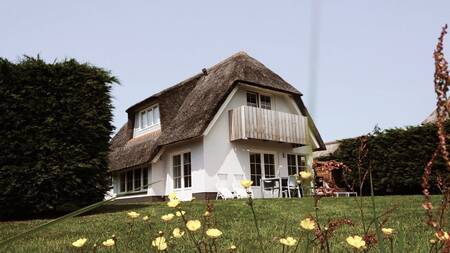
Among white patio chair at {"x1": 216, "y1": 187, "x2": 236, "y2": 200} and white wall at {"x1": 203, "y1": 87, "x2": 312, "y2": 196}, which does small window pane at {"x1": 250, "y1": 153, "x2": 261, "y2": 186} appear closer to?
white wall at {"x1": 203, "y1": 87, "x2": 312, "y2": 196}

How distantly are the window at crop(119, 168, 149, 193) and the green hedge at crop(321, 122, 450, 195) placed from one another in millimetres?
9730

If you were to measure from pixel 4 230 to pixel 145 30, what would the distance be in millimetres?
8403

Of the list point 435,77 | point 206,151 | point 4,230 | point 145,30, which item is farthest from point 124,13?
point 206,151

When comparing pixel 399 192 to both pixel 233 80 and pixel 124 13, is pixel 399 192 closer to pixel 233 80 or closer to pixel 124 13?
pixel 233 80

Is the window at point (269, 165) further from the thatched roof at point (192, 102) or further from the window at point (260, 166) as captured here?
the thatched roof at point (192, 102)

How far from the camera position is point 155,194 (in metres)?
21.0

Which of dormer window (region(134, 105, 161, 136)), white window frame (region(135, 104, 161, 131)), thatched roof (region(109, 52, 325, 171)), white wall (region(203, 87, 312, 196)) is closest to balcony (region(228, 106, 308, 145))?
white wall (region(203, 87, 312, 196))

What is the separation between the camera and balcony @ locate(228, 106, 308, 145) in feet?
60.5

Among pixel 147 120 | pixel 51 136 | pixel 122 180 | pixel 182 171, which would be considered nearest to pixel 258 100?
pixel 182 171

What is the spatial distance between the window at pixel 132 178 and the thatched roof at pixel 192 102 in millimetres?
711

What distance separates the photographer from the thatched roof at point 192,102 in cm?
1833

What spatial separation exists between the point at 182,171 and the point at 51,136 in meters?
7.79

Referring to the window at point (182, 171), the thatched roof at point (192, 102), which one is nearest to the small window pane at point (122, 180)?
A: the thatched roof at point (192, 102)

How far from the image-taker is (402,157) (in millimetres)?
20406
